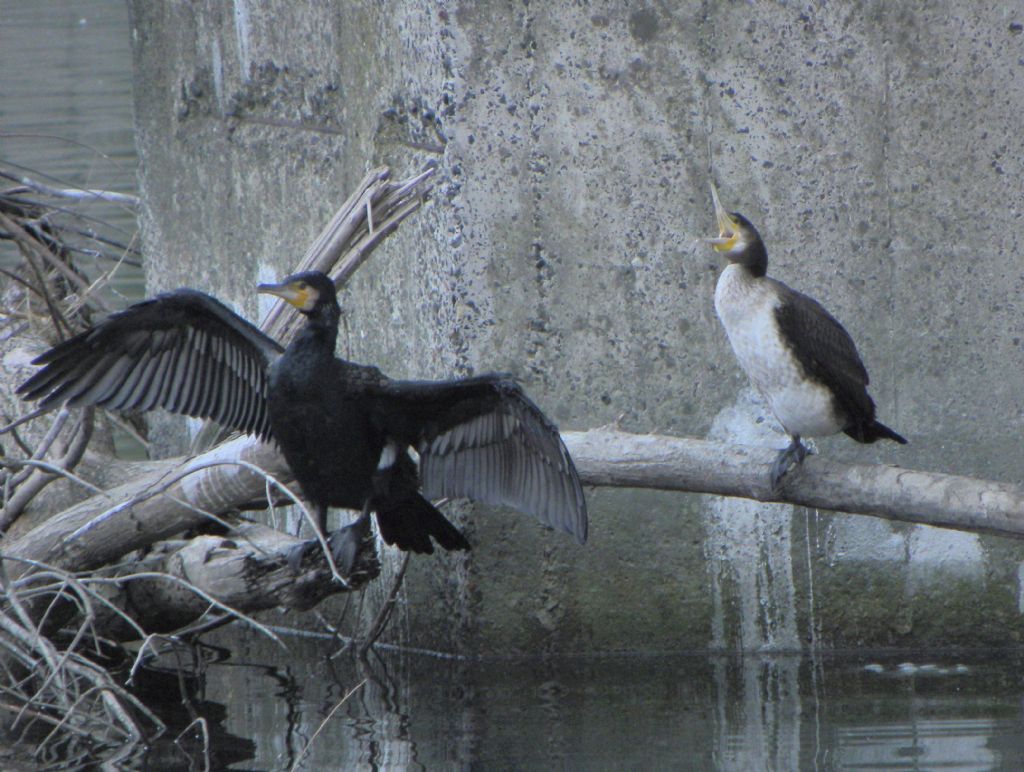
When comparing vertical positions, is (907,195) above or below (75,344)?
above

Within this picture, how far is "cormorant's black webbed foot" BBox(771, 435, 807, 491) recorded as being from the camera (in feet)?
12.3

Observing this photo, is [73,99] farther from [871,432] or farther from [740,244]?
[871,432]

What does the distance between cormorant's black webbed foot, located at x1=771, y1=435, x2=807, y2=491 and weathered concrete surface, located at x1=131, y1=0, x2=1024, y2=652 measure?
0.88 metres

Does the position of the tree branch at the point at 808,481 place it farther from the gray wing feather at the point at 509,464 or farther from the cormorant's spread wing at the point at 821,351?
the cormorant's spread wing at the point at 821,351

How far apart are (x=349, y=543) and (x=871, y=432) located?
1.35m

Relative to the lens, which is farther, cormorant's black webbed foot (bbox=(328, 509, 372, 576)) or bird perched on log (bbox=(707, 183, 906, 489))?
bird perched on log (bbox=(707, 183, 906, 489))

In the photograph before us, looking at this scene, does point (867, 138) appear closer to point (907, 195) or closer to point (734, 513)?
point (907, 195)

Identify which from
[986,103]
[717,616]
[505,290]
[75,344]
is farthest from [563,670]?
[986,103]

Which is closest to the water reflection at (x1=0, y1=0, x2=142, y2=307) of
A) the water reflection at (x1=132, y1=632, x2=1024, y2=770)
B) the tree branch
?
the water reflection at (x1=132, y1=632, x2=1024, y2=770)

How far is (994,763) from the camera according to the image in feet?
12.0

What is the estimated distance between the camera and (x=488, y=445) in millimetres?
4031

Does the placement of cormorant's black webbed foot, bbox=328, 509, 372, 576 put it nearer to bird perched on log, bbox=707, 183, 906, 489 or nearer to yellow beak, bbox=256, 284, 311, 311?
yellow beak, bbox=256, 284, 311, 311

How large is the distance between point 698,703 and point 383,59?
206cm

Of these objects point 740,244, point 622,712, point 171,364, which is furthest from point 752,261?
point 171,364
